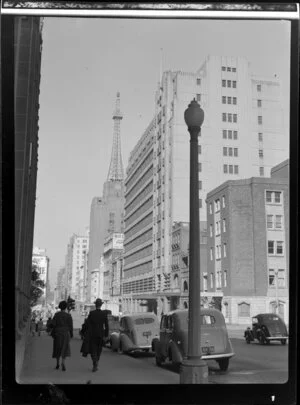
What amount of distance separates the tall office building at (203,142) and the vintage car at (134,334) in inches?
8.2

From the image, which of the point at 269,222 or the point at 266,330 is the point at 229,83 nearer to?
the point at 269,222

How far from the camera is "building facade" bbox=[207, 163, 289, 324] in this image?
9.25 feet

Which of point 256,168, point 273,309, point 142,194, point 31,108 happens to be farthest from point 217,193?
point 31,108

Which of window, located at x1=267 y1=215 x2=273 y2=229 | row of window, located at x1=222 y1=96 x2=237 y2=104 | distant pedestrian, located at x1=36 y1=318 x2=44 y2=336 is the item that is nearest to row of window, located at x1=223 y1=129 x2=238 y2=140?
row of window, located at x1=222 y1=96 x2=237 y2=104

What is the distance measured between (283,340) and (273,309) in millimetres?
193

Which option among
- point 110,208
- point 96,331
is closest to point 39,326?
point 96,331

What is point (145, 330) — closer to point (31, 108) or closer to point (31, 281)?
point (31, 281)

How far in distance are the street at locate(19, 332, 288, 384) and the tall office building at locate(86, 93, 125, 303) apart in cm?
38

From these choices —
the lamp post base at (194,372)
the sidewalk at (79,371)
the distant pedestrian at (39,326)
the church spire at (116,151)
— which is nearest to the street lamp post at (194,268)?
the lamp post base at (194,372)

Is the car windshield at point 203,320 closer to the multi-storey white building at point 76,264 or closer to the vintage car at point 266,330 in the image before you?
the vintage car at point 266,330

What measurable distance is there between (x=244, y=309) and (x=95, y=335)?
3.01 ft

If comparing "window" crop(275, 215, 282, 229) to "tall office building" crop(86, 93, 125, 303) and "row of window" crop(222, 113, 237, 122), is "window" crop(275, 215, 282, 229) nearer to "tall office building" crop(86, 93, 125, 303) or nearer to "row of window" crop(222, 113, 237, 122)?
"row of window" crop(222, 113, 237, 122)

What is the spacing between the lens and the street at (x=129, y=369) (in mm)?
2762

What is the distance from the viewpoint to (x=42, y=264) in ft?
9.49
